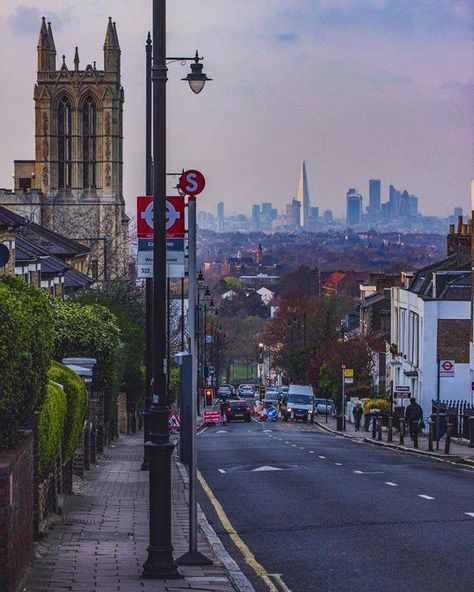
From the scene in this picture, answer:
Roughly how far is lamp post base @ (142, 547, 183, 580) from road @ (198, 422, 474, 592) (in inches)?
37.8

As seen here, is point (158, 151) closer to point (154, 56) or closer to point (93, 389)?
point (154, 56)

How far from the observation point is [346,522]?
21531 millimetres

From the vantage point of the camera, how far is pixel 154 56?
16141mm

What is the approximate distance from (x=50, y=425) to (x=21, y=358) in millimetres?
4236

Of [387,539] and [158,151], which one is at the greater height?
[158,151]

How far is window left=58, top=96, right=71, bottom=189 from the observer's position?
486 feet

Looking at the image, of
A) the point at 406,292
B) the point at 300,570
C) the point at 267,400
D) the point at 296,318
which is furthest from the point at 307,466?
the point at 296,318

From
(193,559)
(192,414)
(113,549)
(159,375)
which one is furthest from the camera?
(113,549)

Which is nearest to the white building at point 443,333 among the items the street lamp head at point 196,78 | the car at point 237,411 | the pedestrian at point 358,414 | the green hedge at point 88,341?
the pedestrian at point 358,414

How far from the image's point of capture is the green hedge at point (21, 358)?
14375 millimetres

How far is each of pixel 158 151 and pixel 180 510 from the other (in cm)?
933

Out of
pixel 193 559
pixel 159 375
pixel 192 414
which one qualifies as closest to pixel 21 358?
pixel 159 375

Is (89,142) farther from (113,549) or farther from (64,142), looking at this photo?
(113,549)

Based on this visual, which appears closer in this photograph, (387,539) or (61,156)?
(387,539)
